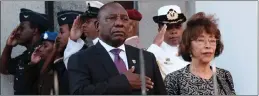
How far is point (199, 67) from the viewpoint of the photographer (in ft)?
10.4

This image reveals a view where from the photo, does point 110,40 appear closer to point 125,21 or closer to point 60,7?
point 125,21

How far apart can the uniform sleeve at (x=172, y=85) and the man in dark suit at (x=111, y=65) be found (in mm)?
45

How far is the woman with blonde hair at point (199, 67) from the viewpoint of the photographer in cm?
310

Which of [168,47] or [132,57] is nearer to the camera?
[132,57]

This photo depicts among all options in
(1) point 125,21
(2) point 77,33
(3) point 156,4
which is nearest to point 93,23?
(2) point 77,33

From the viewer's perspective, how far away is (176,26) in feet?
11.6

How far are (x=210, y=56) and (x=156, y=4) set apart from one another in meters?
0.77

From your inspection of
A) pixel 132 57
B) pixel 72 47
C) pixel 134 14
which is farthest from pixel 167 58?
pixel 72 47

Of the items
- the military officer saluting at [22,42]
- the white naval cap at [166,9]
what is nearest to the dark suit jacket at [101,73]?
the military officer saluting at [22,42]

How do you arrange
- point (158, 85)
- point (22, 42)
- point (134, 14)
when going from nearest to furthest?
point (158, 85)
point (22, 42)
point (134, 14)

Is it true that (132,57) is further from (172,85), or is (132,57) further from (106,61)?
(172,85)

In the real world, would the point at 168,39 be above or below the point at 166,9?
below

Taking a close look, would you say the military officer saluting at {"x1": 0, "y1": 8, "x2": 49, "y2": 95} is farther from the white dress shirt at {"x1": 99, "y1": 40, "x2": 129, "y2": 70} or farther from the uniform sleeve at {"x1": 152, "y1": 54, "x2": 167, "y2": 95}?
the uniform sleeve at {"x1": 152, "y1": 54, "x2": 167, "y2": 95}

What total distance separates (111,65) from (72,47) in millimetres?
389
